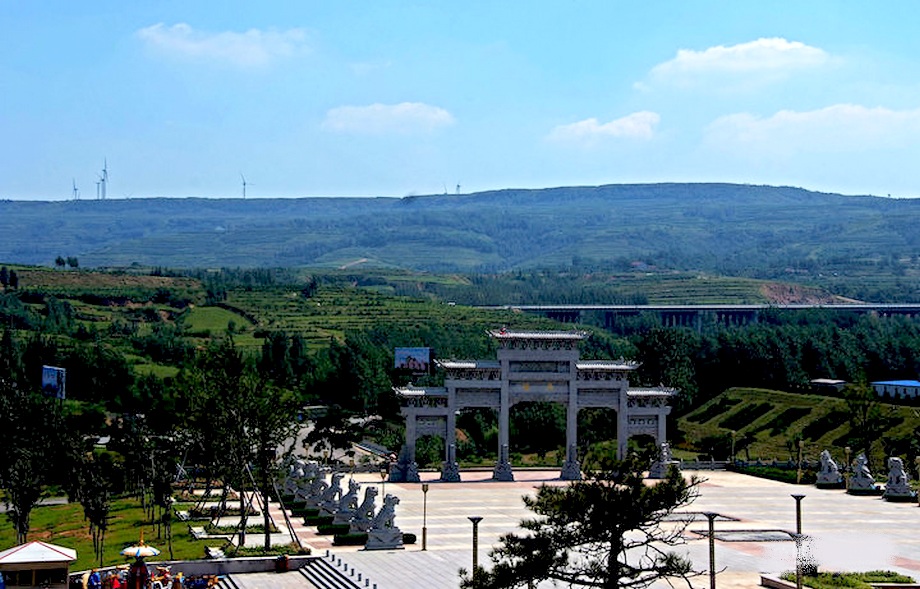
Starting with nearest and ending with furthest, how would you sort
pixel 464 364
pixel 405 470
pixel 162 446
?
pixel 162 446 < pixel 405 470 < pixel 464 364

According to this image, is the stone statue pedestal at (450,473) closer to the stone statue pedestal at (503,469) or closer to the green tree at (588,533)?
the stone statue pedestal at (503,469)

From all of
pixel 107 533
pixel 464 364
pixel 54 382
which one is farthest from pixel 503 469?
pixel 54 382

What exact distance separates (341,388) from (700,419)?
28089mm

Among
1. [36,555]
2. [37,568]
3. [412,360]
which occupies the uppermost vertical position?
[412,360]

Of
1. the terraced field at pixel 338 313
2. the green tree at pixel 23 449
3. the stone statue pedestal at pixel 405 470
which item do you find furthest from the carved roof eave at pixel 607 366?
the terraced field at pixel 338 313

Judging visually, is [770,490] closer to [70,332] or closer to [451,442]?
[451,442]

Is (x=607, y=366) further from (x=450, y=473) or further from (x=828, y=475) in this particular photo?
(x=828, y=475)

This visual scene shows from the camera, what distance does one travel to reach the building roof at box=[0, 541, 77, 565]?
127 ft

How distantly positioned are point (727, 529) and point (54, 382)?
2044 inches

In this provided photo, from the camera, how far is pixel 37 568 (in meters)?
38.8

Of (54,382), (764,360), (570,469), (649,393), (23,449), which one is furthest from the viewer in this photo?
(764,360)

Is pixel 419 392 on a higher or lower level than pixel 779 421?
higher

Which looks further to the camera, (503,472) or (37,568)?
(503,472)

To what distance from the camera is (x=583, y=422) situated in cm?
9438
